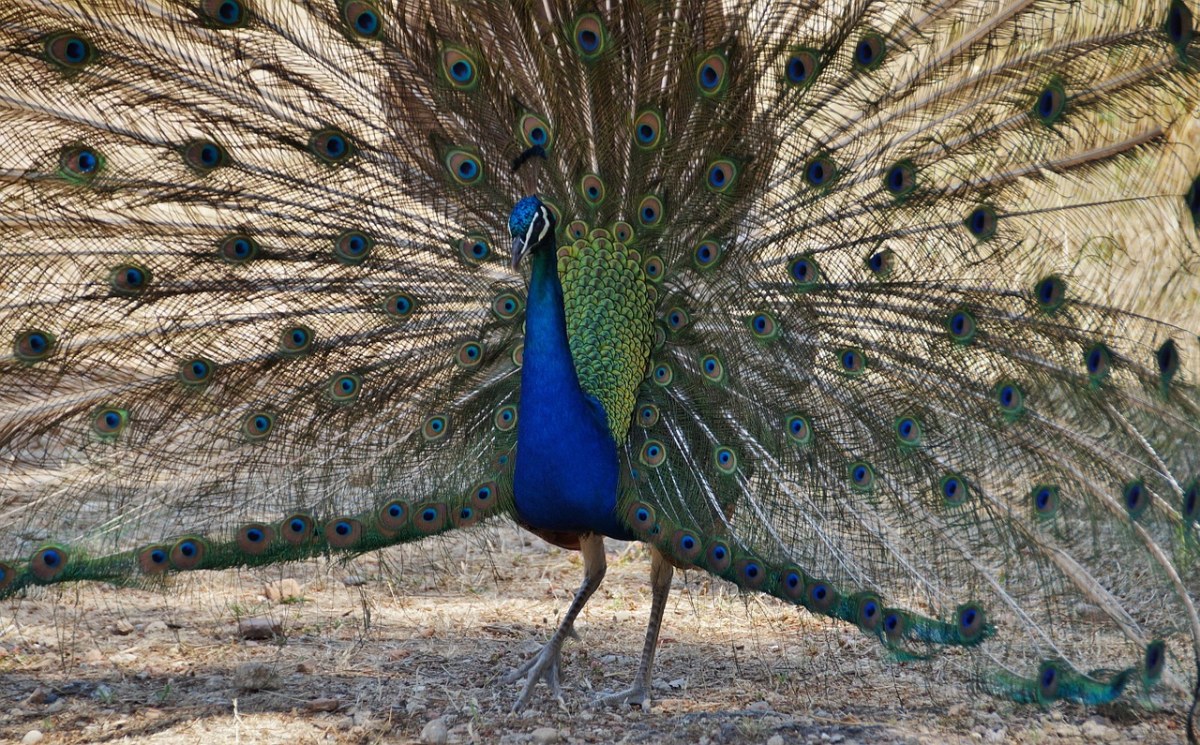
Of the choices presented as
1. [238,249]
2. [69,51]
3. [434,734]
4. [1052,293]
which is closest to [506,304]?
[238,249]

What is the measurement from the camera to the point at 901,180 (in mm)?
3957

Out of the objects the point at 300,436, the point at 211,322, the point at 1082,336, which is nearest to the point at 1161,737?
the point at 1082,336

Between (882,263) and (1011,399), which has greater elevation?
(882,263)

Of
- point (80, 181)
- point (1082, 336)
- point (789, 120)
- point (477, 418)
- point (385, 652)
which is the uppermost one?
point (789, 120)

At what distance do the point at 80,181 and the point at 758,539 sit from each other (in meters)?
2.51

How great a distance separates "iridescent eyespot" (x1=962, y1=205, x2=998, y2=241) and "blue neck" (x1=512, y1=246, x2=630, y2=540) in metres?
1.36

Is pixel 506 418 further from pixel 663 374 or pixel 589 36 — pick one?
pixel 589 36

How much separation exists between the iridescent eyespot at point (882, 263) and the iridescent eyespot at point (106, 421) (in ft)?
8.47

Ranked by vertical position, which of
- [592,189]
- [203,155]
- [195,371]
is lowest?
[195,371]

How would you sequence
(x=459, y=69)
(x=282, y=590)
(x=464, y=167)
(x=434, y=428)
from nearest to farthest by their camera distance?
(x=459, y=69) < (x=464, y=167) < (x=434, y=428) < (x=282, y=590)

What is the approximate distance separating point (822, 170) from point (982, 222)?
0.55 meters

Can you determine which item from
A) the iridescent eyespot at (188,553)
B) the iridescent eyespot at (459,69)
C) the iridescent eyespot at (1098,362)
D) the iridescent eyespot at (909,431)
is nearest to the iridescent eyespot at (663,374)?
the iridescent eyespot at (909,431)

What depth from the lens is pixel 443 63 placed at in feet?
13.3

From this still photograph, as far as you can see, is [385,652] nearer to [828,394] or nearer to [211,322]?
[211,322]
